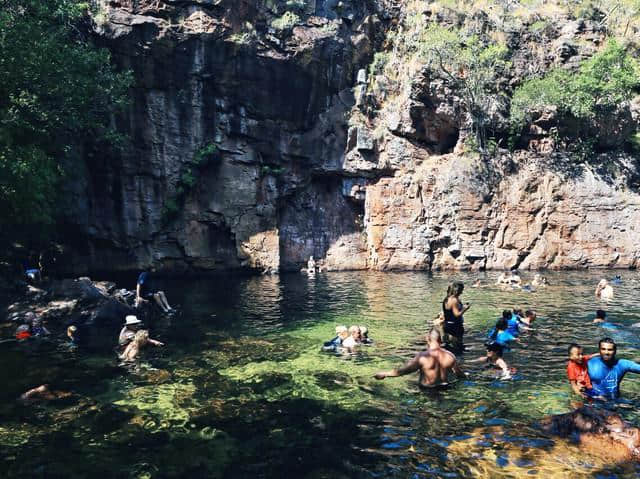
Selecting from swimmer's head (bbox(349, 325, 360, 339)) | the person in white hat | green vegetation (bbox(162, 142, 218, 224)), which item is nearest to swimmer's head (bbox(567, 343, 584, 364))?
swimmer's head (bbox(349, 325, 360, 339))

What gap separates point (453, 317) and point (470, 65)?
107 feet

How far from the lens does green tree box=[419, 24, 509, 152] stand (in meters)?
39.2

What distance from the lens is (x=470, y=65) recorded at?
3962cm

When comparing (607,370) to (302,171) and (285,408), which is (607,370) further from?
(302,171)

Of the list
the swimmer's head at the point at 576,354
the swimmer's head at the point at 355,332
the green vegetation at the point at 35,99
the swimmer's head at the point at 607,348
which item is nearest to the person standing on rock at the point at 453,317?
the swimmer's head at the point at 355,332

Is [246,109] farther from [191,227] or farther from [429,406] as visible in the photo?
[429,406]

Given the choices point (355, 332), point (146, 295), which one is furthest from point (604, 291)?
point (146, 295)

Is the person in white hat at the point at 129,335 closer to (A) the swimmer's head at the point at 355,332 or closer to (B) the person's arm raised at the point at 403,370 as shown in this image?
(A) the swimmer's head at the point at 355,332

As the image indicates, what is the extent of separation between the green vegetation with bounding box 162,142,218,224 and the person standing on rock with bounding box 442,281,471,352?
2814cm

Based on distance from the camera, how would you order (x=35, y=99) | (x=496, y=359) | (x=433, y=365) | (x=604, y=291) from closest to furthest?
(x=433, y=365) < (x=496, y=359) < (x=35, y=99) < (x=604, y=291)

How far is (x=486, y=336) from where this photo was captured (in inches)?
627

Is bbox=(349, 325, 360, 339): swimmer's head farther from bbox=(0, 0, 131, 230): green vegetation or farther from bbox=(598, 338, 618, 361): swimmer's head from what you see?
bbox=(0, 0, 131, 230): green vegetation

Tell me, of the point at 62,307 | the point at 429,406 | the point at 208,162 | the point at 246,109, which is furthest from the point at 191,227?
the point at 429,406

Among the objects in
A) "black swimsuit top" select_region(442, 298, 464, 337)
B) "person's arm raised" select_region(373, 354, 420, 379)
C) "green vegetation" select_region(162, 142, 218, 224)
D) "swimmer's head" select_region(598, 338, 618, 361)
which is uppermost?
"green vegetation" select_region(162, 142, 218, 224)
